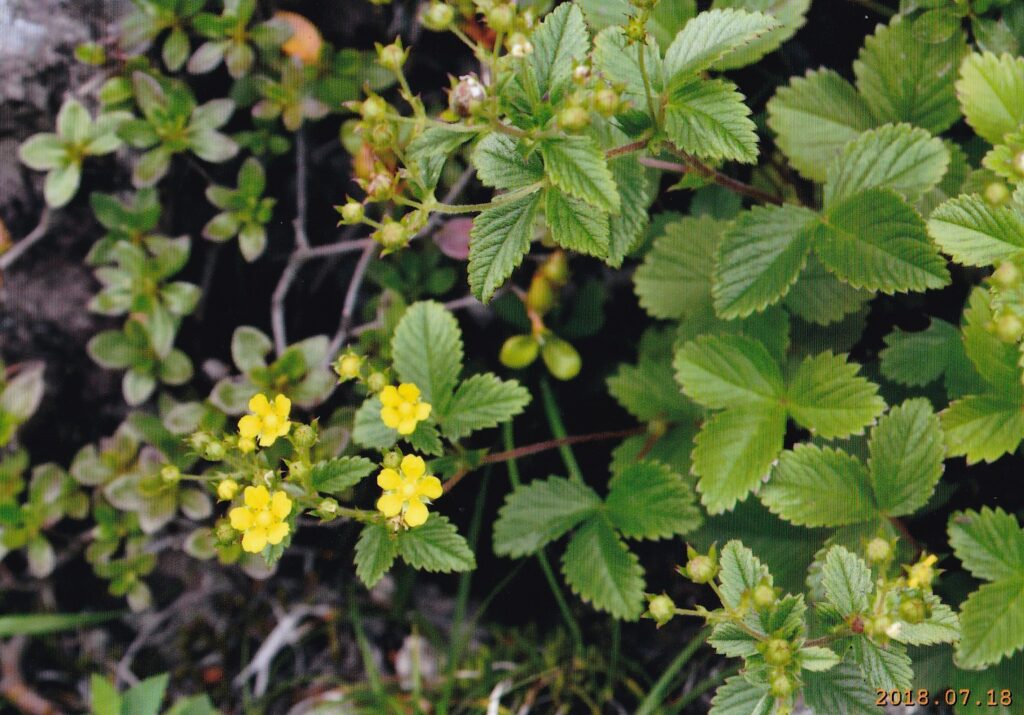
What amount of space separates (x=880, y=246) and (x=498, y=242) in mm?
776

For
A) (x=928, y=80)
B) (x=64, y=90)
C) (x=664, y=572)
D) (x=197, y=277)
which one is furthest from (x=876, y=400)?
(x=64, y=90)

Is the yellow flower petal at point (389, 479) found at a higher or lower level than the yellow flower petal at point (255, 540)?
higher

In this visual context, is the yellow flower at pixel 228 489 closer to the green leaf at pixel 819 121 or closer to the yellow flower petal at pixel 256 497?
the yellow flower petal at pixel 256 497

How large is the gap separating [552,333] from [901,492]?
94 centimetres

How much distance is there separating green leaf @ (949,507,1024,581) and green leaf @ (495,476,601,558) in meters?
0.78

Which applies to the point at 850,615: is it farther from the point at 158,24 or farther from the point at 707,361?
the point at 158,24

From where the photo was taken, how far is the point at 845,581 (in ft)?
5.03

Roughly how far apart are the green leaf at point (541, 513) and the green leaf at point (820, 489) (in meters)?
0.46

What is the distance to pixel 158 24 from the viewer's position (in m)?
2.29

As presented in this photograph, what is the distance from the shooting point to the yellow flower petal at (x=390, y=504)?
1.53 meters

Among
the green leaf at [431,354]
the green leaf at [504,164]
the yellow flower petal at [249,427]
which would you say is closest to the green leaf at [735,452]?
the green leaf at [431,354]

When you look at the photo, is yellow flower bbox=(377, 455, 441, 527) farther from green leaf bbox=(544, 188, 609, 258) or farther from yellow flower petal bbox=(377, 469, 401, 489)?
green leaf bbox=(544, 188, 609, 258)

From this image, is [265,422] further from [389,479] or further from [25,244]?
[25,244]

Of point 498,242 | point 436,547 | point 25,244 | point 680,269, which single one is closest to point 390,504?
point 436,547
